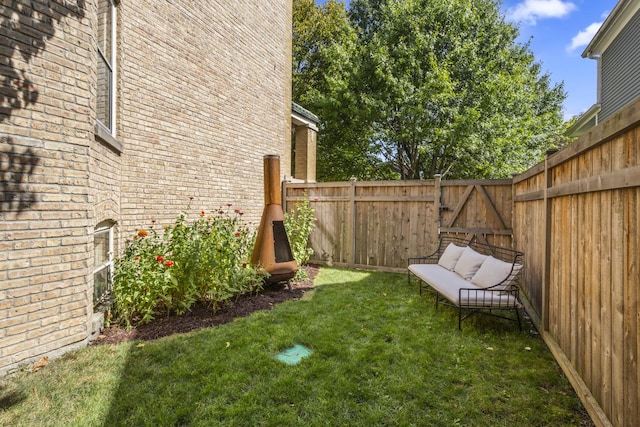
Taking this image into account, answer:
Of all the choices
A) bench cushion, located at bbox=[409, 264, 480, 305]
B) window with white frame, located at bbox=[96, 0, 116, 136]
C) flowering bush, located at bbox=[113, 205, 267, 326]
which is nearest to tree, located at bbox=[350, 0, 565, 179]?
bench cushion, located at bbox=[409, 264, 480, 305]

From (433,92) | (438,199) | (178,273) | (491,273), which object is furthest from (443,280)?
(433,92)

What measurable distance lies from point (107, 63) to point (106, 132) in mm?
1168

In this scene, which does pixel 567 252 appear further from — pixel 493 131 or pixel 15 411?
pixel 493 131

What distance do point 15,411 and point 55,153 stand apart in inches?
81.8

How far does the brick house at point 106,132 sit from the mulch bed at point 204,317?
0.35 m

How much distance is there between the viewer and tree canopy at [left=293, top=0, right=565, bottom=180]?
40.8 feet

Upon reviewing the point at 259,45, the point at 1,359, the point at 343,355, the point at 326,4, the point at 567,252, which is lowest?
the point at 343,355

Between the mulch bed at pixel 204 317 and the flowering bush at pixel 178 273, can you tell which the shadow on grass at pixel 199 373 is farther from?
the flowering bush at pixel 178 273

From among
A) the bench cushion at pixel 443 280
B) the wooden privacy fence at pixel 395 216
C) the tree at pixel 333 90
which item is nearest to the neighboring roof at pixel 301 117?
the tree at pixel 333 90

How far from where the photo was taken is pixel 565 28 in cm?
1307

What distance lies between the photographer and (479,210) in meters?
6.23

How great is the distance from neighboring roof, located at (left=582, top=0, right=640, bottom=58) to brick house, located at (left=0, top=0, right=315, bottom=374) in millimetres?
8736

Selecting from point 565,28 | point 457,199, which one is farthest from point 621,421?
point 565,28

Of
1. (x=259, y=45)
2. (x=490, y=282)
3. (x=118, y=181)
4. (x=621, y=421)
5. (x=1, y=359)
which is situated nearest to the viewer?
(x=621, y=421)
